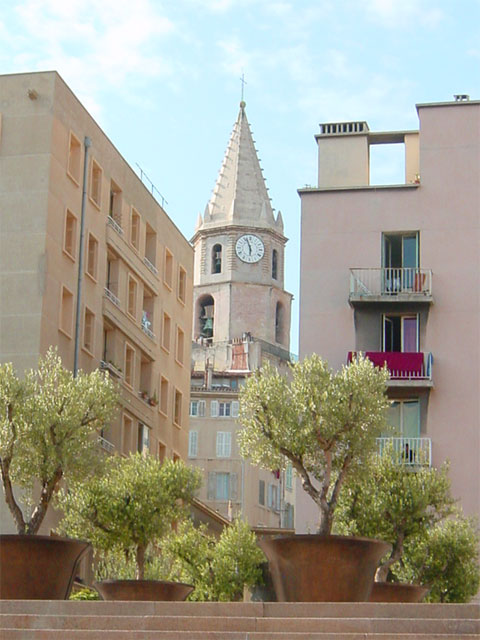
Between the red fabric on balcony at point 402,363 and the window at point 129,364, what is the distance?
571 inches

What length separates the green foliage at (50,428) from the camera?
3584cm

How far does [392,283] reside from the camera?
50094mm

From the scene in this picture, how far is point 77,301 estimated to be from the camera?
5397 centimetres

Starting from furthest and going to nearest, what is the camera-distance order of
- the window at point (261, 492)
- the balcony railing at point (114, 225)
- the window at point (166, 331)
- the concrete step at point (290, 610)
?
the window at point (261, 492) < the window at point (166, 331) < the balcony railing at point (114, 225) < the concrete step at point (290, 610)

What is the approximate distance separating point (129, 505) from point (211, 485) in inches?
2948

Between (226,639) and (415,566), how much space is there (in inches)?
709

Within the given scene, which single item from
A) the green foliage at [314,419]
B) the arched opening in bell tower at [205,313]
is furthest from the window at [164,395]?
the arched opening in bell tower at [205,313]

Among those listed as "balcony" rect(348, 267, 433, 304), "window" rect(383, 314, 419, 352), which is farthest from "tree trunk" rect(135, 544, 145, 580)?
"balcony" rect(348, 267, 433, 304)

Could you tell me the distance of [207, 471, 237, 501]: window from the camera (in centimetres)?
11256

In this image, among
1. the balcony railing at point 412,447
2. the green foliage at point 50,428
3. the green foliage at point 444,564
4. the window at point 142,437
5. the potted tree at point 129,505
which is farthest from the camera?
the window at point 142,437

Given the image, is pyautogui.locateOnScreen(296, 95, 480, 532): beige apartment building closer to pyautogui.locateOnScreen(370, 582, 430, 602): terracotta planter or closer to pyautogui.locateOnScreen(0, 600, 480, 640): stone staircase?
pyautogui.locateOnScreen(370, 582, 430, 602): terracotta planter

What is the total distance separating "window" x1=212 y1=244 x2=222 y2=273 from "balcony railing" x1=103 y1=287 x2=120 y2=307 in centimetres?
9976

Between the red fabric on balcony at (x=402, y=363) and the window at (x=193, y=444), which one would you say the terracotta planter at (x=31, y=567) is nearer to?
the red fabric on balcony at (x=402, y=363)

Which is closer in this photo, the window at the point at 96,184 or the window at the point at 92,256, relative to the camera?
the window at the point at 92,256
